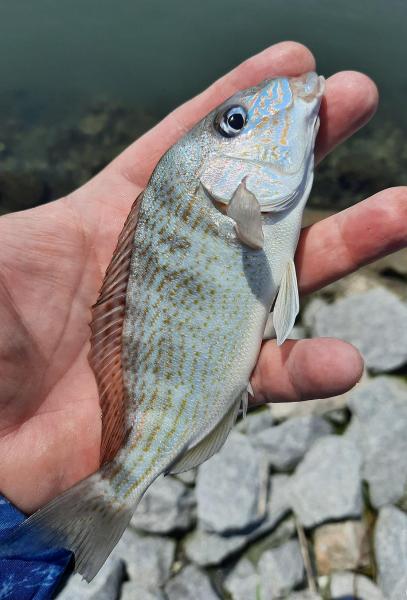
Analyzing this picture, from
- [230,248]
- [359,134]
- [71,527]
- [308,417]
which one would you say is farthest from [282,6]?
[71,527]

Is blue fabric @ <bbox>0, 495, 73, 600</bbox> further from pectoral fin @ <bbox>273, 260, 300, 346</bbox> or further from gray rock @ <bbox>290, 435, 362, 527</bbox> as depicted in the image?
gray rock @ <bbox>290, 435, 362, 527</bbox>

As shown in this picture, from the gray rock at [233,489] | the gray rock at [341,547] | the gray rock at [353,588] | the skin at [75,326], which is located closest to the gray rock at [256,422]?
the gray rock at [233,489]

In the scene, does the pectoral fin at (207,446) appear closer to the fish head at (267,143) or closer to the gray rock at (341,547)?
the fish head at (267,143)

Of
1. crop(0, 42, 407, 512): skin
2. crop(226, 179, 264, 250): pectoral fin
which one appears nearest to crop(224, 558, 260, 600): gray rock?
crop(0, 42, 407, 512): skin

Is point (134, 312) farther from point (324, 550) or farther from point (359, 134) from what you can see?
point (359, 134)

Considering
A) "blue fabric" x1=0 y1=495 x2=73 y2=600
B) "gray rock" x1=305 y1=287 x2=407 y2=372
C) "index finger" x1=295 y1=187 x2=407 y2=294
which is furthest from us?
"gray rock" x1=305 y1=287 x2=407 y2=372

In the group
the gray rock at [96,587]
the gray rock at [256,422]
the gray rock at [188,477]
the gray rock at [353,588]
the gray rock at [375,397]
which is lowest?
the gray rock at [353,588]
